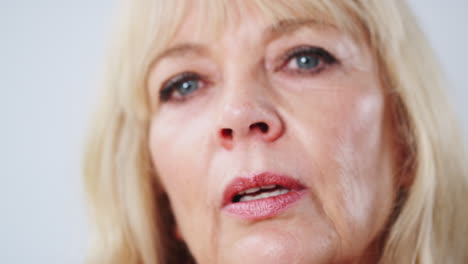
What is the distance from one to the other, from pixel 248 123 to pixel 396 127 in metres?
0.46

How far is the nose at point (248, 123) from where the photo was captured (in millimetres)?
987

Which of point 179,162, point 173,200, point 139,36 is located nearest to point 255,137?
point 179,162

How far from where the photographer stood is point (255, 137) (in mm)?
995

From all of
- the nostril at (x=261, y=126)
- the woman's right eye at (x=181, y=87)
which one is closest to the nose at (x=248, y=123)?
the nostril at (x=261, y=126)

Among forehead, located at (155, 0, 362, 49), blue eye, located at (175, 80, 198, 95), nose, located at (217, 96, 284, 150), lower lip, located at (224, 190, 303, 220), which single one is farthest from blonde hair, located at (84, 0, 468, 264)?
lower lip, located at (224, 190, 303, 220)

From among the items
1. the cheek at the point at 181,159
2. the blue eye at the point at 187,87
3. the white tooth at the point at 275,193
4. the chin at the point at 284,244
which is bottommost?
the chin at the point at 284,244

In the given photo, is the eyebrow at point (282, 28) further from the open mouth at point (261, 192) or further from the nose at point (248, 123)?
the open mouth at point (261, 192)

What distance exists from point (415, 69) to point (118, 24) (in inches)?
33.6

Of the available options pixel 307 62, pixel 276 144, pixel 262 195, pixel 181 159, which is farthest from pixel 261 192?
pixel 307 62

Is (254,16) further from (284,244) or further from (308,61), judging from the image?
(284,244)

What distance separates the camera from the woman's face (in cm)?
99

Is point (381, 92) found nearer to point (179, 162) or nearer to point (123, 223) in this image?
point (179, 162)

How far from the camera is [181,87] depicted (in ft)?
4.11

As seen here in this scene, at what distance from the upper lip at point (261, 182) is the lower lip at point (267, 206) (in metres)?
0.02
